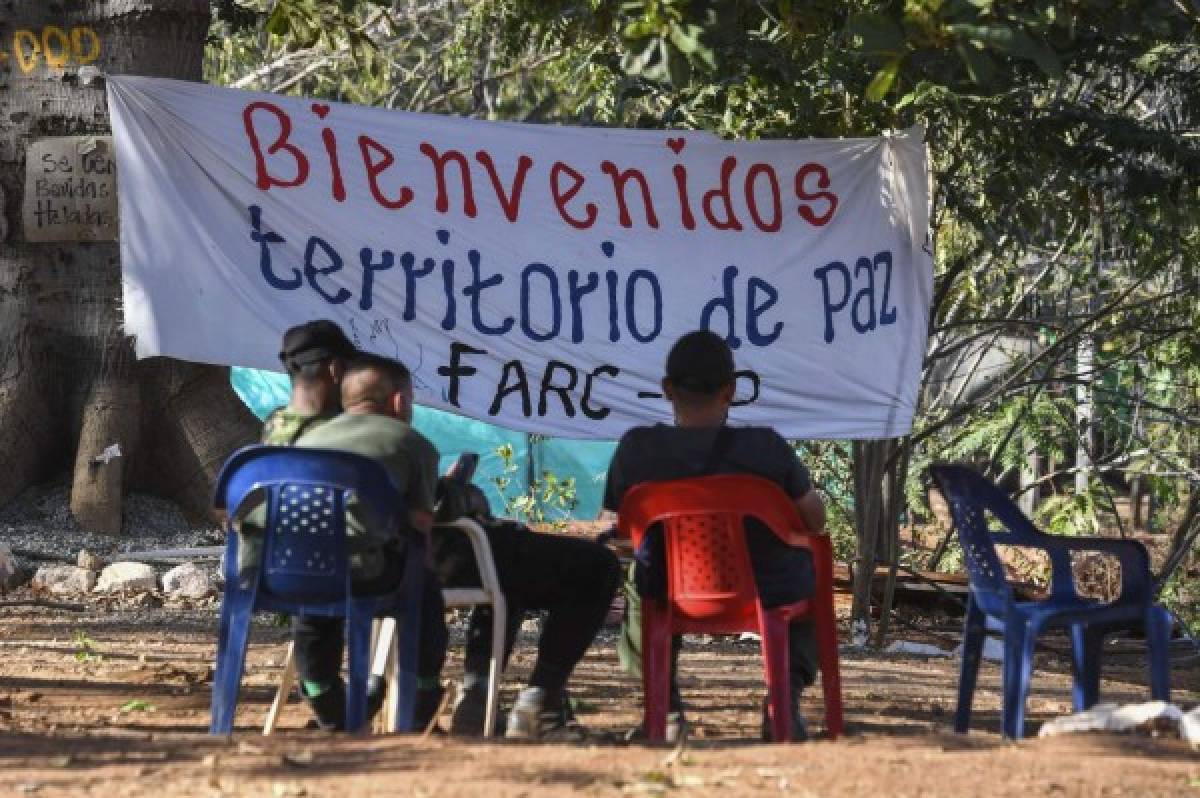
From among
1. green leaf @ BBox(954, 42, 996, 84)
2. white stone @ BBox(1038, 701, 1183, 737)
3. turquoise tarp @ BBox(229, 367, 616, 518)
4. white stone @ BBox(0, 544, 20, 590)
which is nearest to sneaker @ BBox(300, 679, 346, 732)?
white stone @ BBox(1038, 701, 1183, 737)

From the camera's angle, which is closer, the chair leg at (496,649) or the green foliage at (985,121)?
the chair leg at (496,649)

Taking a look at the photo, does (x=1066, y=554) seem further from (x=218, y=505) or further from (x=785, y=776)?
(x=218, y=505)

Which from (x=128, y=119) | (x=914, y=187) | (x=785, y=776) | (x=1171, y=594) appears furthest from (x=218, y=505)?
(x=1171, y=594)

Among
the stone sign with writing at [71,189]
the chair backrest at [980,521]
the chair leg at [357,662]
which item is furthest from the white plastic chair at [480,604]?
the stone sign with writing at [71,189]

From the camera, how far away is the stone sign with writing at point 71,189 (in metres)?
9.01

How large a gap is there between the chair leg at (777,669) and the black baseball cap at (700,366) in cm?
68

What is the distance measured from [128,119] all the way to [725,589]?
323 centimetres

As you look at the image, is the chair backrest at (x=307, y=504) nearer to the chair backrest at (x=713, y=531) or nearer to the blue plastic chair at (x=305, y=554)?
the blue plastic chair at (x=305, y=554)

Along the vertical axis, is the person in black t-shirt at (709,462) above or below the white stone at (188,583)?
above

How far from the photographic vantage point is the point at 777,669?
5.75 m

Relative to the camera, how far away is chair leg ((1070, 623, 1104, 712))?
6.09 meters

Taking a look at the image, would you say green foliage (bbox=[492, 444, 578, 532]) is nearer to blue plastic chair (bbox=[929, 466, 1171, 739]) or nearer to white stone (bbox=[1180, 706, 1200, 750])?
blue plastic chair (bbox=[929, 466, 1171, 739])

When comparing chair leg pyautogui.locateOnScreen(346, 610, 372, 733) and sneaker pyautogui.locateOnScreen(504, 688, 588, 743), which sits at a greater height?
chair leg pyautogui.locateOnScreen(346, 610, 372, 733)

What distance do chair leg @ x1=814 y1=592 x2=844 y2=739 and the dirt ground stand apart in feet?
1.09
